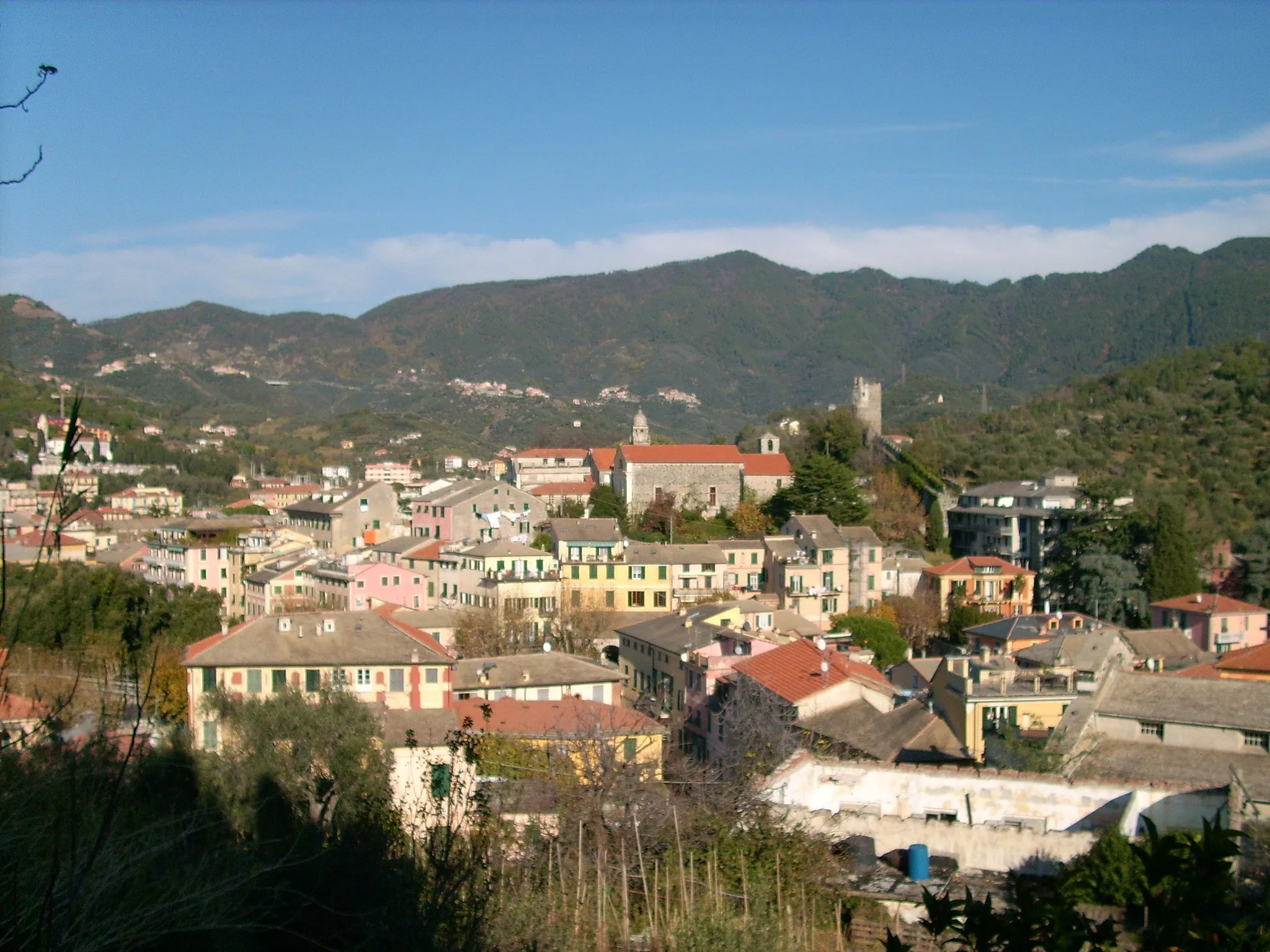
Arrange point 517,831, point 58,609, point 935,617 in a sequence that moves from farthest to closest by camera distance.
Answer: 1. point 935,617
2. point 58,609
3. point 517,831

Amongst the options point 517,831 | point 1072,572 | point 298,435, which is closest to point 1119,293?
point 298,435

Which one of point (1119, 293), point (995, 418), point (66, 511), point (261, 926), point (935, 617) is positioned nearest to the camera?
point (66, 511)

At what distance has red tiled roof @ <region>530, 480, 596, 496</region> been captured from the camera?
45344 millimetres

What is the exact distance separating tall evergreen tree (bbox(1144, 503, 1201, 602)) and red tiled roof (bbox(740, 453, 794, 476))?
13.6m

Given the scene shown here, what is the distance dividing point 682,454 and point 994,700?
91.5ft

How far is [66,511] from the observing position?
2.99m

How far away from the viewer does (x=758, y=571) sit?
1407 inches

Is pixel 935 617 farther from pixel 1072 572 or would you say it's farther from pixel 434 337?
pixel 434 337

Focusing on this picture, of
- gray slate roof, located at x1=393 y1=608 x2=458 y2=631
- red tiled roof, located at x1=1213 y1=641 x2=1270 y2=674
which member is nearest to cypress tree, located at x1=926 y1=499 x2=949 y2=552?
red tiled roof, located at x1=1213 y1=641 x2=1270 y2=674

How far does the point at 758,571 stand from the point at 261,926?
105 ft

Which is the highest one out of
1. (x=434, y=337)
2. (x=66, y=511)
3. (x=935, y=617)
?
(x=434, y=337)

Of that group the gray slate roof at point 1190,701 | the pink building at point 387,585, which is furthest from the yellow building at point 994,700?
the pink building at point 387,585

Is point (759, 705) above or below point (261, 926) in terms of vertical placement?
below

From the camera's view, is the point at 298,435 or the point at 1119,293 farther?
the point at 1119,293
